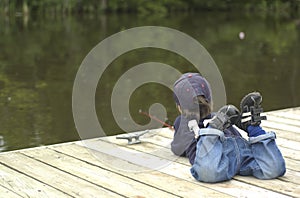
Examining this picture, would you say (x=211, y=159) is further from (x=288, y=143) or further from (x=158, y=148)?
(x=288, y=143)

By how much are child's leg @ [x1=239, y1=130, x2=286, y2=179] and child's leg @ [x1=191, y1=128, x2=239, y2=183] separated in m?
0.14

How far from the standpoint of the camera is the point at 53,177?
3.28 meters

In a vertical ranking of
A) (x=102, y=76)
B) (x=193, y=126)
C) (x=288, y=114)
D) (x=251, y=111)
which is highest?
(x=251, y=111)

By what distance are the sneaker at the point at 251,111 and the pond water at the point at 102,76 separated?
2544 mm

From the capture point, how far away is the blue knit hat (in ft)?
11.1

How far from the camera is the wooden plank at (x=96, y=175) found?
3.03m

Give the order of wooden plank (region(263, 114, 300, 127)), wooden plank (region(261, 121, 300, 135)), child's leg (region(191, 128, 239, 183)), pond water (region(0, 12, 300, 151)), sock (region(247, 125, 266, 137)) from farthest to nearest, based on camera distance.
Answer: pond water (region(0, 12, 300, 151)) < wooden plank (region(263, 114, 300, 127)) < wooden plank (region(261, 121, 300, 135)) < sock (region(247, 125, 266, 137)) < child's leg (region(191, 128, 239, 183))

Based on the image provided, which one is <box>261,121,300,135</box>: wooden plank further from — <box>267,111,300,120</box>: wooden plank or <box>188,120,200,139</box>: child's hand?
<box>188,120,200,139</box>: child's hand

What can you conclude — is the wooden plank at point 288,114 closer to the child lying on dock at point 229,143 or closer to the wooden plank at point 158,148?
the wooden plank at point 158,148

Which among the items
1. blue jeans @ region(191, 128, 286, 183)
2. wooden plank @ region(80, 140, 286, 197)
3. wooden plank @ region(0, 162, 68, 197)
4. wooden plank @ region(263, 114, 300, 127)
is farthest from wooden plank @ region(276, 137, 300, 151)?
wooden plank @ region(0, 162, 68, 197)

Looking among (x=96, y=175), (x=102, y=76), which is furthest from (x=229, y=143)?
(x=102, y=76)

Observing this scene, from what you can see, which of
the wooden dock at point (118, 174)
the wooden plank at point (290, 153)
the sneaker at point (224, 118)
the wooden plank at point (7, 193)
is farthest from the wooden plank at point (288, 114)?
the wooden plank at point (7, 193)

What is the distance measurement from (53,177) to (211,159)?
0.86 meters

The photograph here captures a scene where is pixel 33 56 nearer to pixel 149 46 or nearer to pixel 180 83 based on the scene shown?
pixel 149 46
